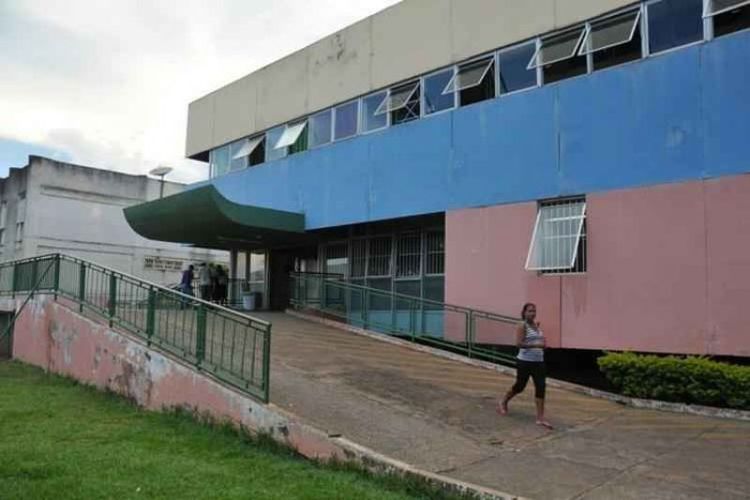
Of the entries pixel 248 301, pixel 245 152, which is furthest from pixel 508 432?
pixel 245 152

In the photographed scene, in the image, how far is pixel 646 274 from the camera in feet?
38.0

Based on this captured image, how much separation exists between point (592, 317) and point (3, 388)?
9.81 metres

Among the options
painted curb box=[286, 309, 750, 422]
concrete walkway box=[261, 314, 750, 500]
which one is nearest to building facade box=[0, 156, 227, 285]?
painted curb box=[286, 309, 750, 422]

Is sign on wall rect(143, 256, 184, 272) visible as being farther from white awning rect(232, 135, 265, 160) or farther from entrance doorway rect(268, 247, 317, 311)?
white awning rect(232, 135, 265, 160)

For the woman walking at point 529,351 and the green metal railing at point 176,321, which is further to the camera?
the woman walking at point 529,351

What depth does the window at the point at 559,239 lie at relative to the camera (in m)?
12.5

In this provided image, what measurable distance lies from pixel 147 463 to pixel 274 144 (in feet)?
46.9

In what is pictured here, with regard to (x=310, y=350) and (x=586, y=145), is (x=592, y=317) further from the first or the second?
(x=310, y=350)

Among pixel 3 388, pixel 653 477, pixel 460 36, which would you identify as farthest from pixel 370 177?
pixel 653 477

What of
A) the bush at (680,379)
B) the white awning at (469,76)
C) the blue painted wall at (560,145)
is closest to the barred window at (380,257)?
the blue painted wall at (560,145)

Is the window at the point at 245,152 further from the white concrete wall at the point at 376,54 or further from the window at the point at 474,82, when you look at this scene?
the window at the point at 474,82

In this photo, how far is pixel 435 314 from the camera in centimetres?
1477

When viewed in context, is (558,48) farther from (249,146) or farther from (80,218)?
(80,218)

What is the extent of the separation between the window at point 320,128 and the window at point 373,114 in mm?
1312
